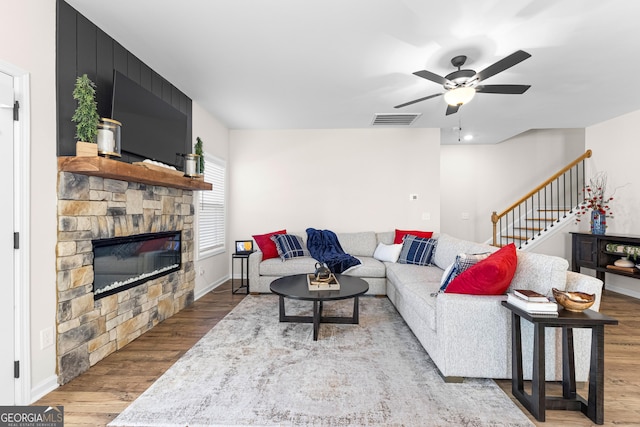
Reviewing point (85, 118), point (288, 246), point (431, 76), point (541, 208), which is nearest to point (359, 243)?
point (288, 246)

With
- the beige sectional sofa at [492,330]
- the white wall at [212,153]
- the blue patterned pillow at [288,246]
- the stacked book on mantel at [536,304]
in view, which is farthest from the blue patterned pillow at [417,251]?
the white wall at [212,153]

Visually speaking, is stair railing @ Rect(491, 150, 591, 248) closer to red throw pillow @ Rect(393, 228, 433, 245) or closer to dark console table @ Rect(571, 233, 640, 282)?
dark console table @ Rect(571, 233, 640, 282)

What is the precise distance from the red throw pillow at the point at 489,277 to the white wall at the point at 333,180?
2920mm

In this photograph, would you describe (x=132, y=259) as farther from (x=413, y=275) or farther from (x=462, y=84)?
(x=462, y=84)

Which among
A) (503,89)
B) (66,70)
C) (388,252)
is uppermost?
Result: (503,89)

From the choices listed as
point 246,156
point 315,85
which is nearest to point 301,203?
point 246,156

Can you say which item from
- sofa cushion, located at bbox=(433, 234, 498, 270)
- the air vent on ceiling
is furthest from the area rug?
the air vent on ceiling

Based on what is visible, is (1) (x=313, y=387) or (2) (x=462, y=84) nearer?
(1) (x=313, y=387)

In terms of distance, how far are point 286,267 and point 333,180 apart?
1.81m

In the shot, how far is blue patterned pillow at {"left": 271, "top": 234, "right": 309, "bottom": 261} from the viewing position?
4.34 metres

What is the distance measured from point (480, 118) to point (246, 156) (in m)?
3.86

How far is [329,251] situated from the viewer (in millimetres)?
4484

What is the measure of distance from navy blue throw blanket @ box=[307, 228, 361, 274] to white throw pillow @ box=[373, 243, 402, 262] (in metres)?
0.43

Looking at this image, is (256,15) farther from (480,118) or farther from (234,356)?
(480,118)
